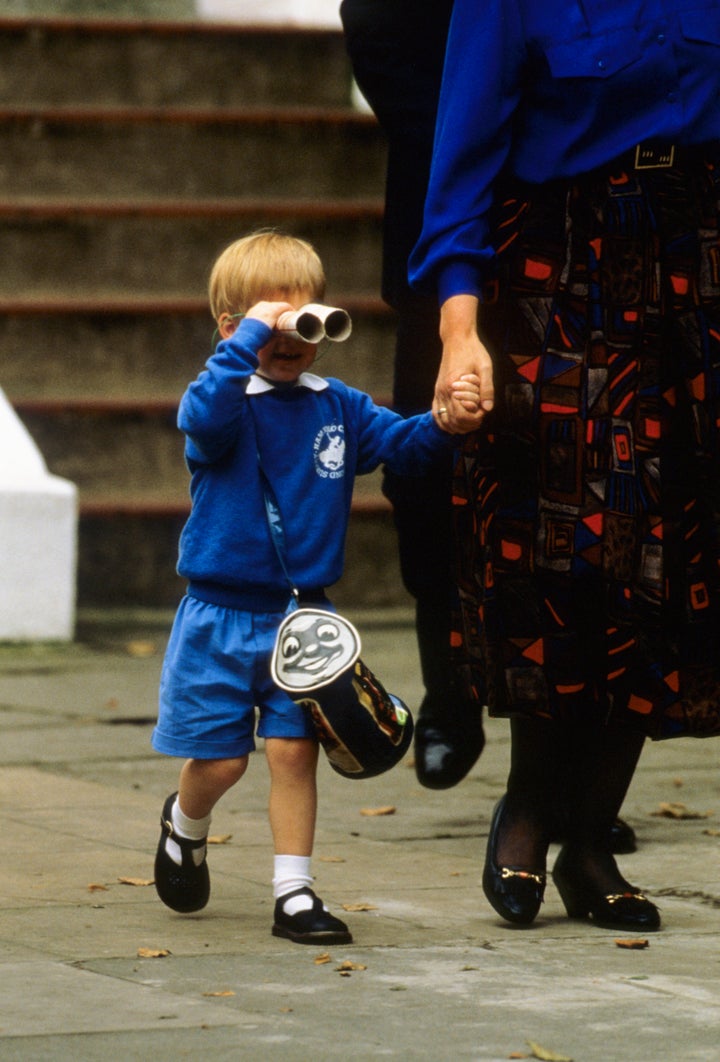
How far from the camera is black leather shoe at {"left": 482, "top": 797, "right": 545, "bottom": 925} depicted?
12.2 ft

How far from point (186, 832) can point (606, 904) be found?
0.71m

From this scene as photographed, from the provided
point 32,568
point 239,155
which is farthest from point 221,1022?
point 239,155

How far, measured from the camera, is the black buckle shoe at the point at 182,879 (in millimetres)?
3805

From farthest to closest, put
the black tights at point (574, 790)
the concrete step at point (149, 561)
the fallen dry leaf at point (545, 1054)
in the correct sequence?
the concrete step at point (149, 561) < the black tights at point (574, 790) < the fallen dry leaf at point (545, 1054)

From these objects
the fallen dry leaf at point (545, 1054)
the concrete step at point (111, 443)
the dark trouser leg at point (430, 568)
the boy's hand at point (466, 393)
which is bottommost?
the concrete step at point (111, 443)

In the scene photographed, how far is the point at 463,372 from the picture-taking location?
3551 millimetres

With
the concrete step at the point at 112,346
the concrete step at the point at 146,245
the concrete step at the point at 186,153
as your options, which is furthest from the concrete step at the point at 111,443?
the concrete step at the point at 186,153

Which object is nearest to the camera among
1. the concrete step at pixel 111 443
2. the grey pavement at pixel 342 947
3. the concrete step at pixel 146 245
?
the grey pavement at pixel 342 947

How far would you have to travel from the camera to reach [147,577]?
8.12m

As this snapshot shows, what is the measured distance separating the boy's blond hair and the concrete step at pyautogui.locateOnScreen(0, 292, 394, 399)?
4.81 m

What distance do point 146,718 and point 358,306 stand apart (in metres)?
3.20

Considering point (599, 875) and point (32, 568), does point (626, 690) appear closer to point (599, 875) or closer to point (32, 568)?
point (599, 875)

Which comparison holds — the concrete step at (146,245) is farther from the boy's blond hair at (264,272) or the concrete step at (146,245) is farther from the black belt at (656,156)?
the black belt at (656,156)

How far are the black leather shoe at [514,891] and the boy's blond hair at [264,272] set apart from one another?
1.01m
